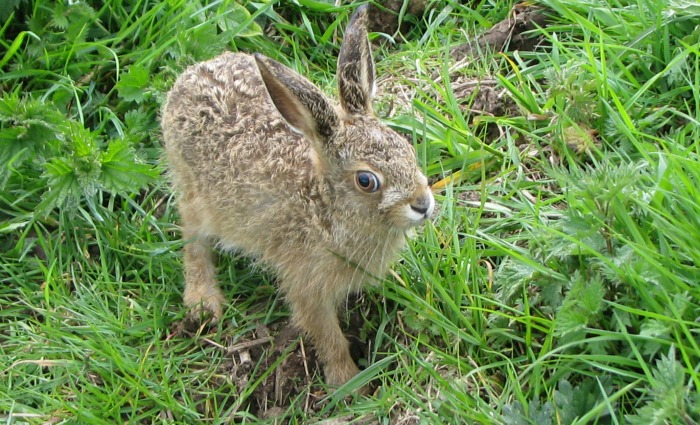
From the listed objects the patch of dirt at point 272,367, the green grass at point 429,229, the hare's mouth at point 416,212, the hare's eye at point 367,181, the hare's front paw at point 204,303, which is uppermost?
the hare's eye at point 367,181

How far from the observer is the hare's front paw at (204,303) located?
4.02m

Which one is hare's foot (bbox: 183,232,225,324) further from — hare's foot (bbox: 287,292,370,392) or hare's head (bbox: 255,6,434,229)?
hare's head (bbox: 255,6,434,229)

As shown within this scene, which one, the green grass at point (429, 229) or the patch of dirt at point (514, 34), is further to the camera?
the patch of dirt at point (514, 34)

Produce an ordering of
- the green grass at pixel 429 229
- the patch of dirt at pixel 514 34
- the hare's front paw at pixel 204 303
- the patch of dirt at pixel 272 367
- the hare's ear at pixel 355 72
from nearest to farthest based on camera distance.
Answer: the green grass at pixel 429 229, the hare's ear at pixel 355 72, the patch of dirt at pixel 272 367, the hare's front paw at pixel 204 303, the patch of dirt at pixel 514 34

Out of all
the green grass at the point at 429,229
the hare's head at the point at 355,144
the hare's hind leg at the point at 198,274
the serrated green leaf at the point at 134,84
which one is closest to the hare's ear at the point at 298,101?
the hare's head at the point at 355,144

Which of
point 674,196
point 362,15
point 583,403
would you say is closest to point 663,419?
point 583,403

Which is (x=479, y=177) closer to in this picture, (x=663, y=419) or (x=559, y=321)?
(x=559, y=321)

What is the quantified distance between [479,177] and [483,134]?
277 mm

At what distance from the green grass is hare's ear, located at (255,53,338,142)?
0.71 meters

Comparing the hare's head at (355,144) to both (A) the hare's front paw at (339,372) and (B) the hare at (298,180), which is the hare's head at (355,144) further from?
(A) the hare's front paw at (339,372)

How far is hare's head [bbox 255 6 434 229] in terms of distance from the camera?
11.2ft

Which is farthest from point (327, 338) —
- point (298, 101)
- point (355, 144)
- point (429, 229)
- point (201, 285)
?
point (298, 101)

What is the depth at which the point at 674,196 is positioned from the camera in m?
3.17

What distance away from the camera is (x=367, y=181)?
11.4 ft
